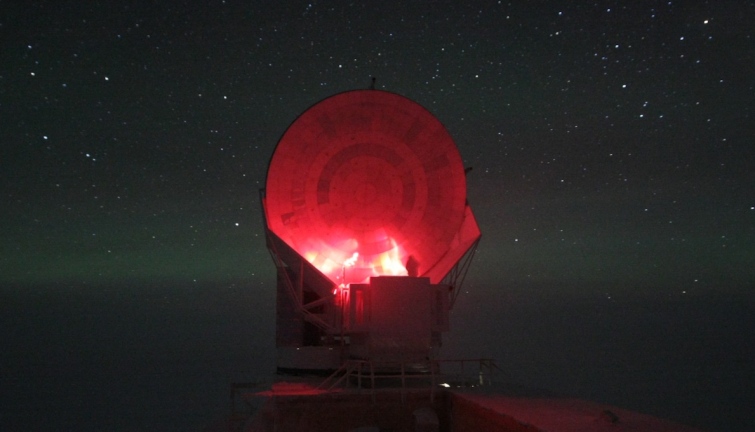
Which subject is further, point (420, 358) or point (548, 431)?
point (420, 358)

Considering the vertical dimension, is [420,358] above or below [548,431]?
above

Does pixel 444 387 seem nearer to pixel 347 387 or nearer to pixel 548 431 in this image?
pixel 347 387

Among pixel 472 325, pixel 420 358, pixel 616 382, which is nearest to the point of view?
pixel 420 358

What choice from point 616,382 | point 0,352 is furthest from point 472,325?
point 0,352

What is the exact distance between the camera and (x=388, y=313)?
55.5ft

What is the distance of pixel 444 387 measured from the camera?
15547mm

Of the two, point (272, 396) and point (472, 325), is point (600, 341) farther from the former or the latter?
point (272, 396)

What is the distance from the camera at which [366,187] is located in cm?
1914

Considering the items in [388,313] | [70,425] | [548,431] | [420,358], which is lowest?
[70,425]

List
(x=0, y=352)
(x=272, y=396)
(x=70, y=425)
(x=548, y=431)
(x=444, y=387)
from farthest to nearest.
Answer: (x=0, y=352), (x=70, y=425), (x=444, y=387), (x=272, y=396), (x=548, y=431)

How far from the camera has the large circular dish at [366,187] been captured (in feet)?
60.1

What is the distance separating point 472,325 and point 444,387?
146 meters

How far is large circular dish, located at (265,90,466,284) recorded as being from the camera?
1833 centimetres

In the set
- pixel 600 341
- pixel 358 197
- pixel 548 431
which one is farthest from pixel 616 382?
pixel 548 431
